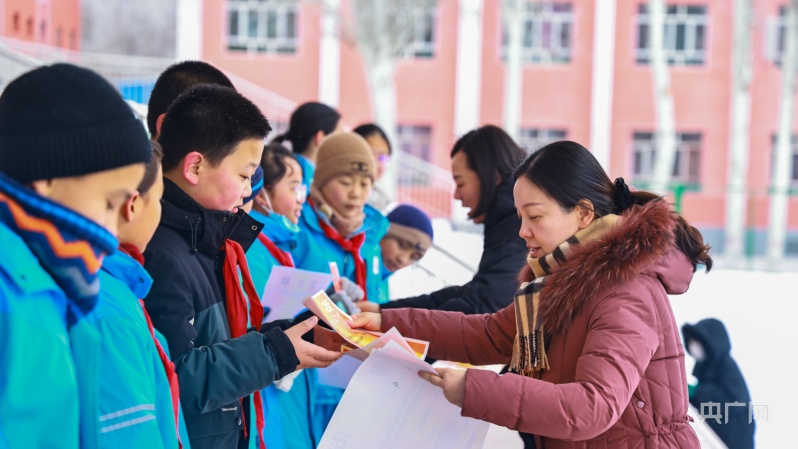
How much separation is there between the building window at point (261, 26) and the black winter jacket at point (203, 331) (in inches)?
821

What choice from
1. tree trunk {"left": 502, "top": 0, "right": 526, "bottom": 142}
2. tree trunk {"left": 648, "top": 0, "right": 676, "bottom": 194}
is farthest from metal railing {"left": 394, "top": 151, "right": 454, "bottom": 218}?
tree trunk {"left": 648, "top": 0, "right": 676, "bottom": 194}

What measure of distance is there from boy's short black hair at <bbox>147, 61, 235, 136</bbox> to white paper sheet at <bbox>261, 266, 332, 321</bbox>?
2.17ft

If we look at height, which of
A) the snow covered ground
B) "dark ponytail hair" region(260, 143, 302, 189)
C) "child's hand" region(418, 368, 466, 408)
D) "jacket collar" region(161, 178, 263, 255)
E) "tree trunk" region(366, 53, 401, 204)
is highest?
"tree trunk" region(366, 53, 401, 204)

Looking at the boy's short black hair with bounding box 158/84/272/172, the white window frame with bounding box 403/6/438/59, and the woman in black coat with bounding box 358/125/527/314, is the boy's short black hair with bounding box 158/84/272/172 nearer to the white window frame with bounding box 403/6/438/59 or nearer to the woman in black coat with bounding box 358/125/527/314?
the woman in black coat with bounding box 358/125/527/314

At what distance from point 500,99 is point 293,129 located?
1808 centimetres

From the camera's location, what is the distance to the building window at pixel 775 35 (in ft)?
74.4

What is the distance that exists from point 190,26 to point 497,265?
20405 millimetres

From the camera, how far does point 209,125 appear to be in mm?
2363

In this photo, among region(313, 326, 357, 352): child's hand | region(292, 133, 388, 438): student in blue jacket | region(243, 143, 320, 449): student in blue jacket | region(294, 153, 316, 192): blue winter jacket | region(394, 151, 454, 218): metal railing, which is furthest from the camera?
region(394, 151, 454, 218): metal railing

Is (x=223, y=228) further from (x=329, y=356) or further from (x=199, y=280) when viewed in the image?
(x=329, y=356)

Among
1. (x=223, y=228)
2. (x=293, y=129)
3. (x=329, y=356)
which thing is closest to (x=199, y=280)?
(x=223, y=228)

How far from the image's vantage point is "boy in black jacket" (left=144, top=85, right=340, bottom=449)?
214 cm

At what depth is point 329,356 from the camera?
2.43m

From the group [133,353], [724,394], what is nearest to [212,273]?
[133,353]
